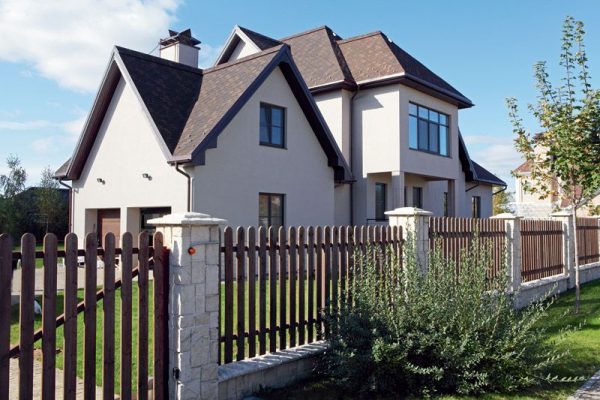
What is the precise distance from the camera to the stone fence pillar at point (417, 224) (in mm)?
7406

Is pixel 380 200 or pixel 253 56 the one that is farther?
pixel 380 200

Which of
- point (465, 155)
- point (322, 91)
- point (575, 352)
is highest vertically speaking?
point (322, 91)

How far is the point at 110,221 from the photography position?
16984 millimetres

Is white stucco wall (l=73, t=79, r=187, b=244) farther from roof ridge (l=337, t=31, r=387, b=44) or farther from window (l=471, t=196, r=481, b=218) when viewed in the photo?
window (l=471, t=196, r=481, b=218)

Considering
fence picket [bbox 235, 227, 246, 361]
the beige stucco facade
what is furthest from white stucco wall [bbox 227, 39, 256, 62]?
fence picket [bbox 235, 227, 246, 361]

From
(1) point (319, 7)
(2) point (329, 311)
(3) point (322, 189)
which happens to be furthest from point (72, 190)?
(2) point (329, 311)

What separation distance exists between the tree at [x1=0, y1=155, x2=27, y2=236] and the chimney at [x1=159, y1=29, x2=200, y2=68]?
14.4 meters

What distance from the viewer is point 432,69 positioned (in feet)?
73.0

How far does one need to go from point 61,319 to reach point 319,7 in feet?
34.6

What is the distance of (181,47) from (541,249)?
15.1 meters

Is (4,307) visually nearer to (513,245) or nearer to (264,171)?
(513,245)

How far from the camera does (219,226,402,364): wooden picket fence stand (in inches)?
206

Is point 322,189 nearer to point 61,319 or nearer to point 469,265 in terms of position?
point 469,265

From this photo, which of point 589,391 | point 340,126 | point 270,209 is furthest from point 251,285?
point 340,126
